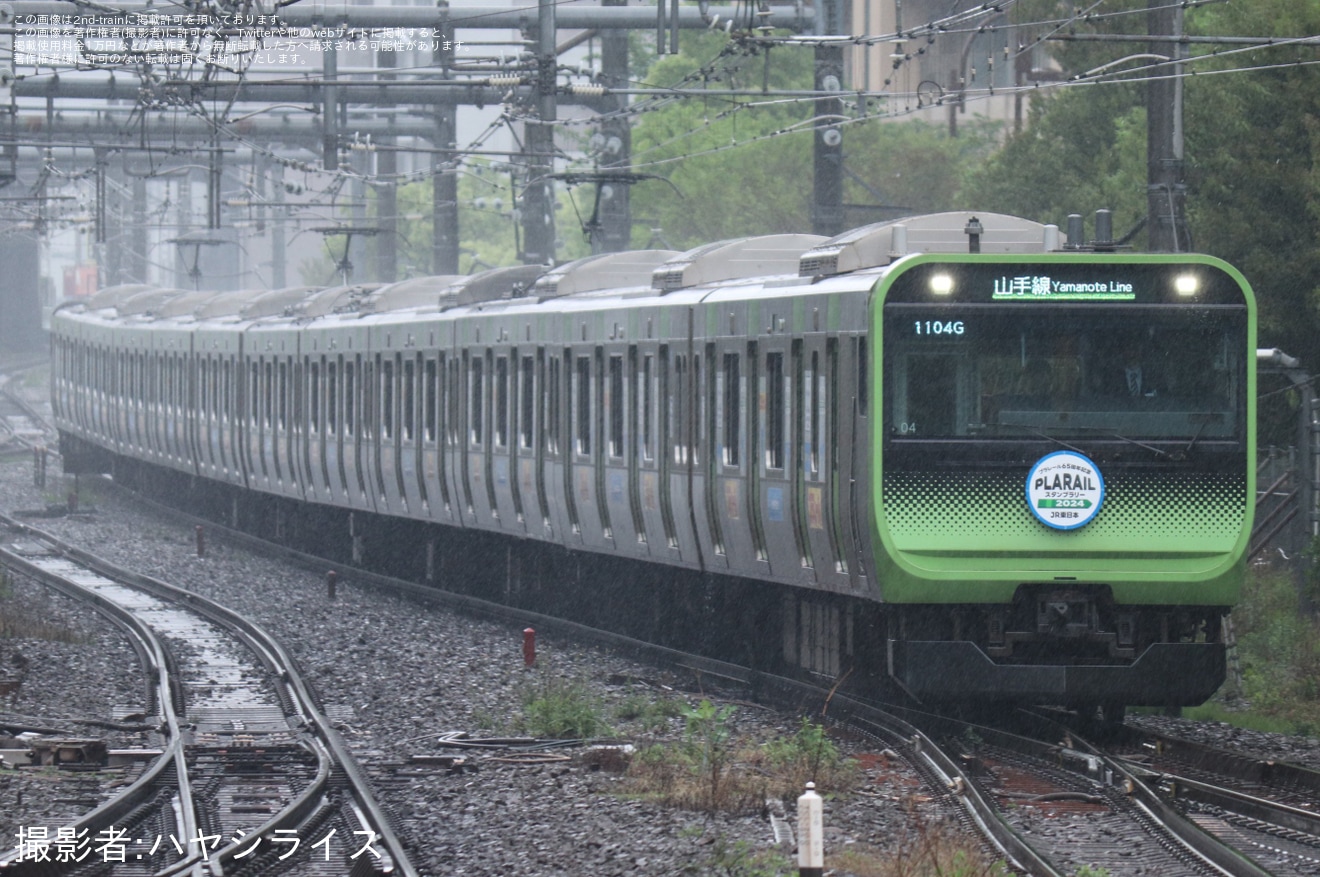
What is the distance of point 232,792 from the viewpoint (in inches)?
472

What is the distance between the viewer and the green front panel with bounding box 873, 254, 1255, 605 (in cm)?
1277

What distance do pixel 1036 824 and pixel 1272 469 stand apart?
16367 millimetres

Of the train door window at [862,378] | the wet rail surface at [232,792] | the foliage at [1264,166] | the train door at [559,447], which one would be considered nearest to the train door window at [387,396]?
the train door at [559,447]

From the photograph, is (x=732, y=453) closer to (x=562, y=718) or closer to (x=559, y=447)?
(x=562, y=718)

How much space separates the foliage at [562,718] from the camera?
45.9ft

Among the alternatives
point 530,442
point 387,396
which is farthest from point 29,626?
point 387,396

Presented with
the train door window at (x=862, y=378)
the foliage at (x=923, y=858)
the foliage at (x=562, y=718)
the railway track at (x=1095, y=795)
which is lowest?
the foliage at (x=562, y=718)

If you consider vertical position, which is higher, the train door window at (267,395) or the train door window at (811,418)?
the train door window at (811,418)

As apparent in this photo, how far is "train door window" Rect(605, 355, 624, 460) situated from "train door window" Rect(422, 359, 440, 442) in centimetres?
586

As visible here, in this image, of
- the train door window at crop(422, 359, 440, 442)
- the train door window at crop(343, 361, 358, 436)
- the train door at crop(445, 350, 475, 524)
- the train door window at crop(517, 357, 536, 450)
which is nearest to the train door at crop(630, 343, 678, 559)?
the train door window at crop(517, 357, 536, 450)

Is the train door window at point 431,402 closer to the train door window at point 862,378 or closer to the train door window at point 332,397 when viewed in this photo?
the train door window at point 332,397

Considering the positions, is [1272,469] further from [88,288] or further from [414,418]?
[88,288]

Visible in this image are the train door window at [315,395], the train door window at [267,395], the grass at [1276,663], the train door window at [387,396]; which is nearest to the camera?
the grass at [1276,663]

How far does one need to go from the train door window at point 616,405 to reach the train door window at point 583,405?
1.99 ft
